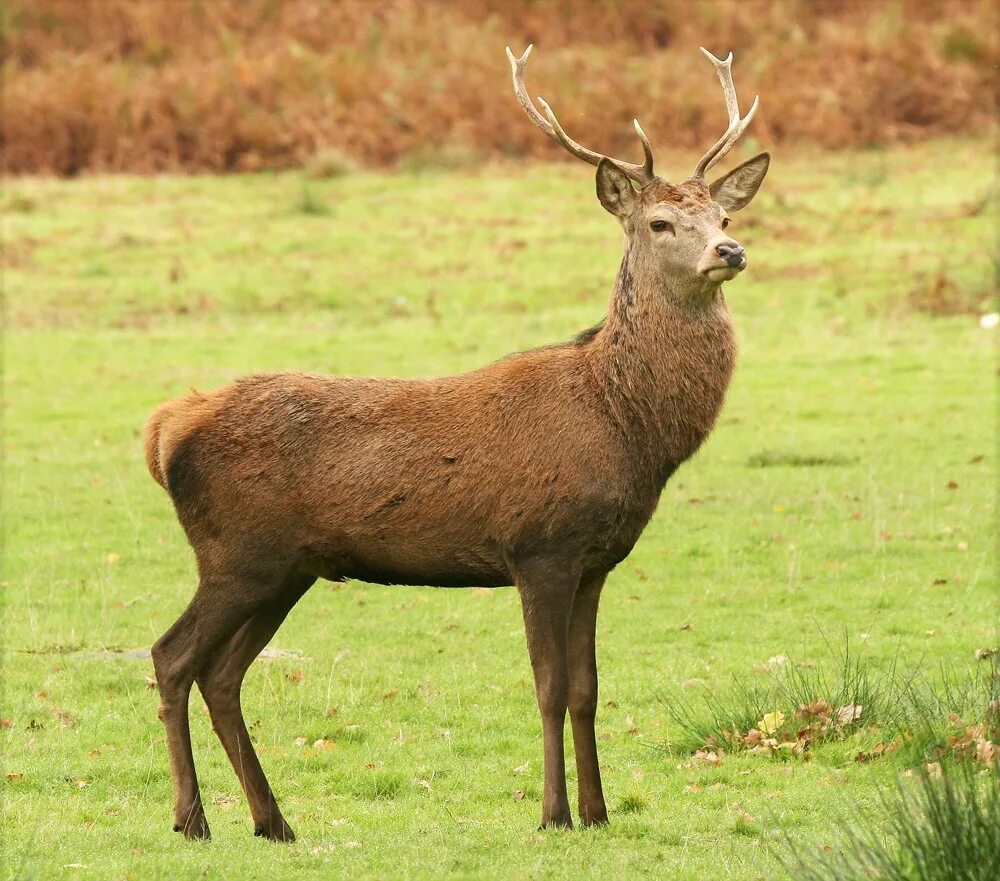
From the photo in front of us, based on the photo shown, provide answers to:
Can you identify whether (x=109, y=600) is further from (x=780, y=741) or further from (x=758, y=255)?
(x=758, y=255)

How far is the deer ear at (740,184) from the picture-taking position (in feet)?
26.5

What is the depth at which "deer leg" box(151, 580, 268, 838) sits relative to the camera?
23.6 feet

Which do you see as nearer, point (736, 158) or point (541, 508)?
point (541, 508)

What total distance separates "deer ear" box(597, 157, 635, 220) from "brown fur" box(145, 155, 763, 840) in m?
0.04

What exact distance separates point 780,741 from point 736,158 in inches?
846

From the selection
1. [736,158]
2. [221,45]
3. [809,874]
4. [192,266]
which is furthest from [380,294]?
[809,874]

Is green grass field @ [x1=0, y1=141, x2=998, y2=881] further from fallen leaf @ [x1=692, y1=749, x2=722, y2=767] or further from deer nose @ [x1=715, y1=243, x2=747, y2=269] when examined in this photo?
deer nose @ [x1=715, y1=243, x2=747, y2=269]

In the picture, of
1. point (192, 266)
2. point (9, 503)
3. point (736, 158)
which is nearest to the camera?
point (9, 503)

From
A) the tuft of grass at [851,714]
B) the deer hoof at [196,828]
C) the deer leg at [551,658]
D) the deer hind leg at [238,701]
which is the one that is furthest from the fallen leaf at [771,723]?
the deer hoof at [196,828]

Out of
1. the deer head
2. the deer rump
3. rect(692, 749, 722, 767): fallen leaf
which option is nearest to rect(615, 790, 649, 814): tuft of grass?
rect(692, 749, 722, 767): fallen leaf

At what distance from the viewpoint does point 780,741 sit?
830 centimetres

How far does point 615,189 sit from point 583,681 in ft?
7.19

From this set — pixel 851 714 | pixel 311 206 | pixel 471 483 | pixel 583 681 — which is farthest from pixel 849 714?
pixel 311 206

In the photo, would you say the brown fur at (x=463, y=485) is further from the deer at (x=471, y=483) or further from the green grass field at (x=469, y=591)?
the green grass field at (x=469, y=591)
